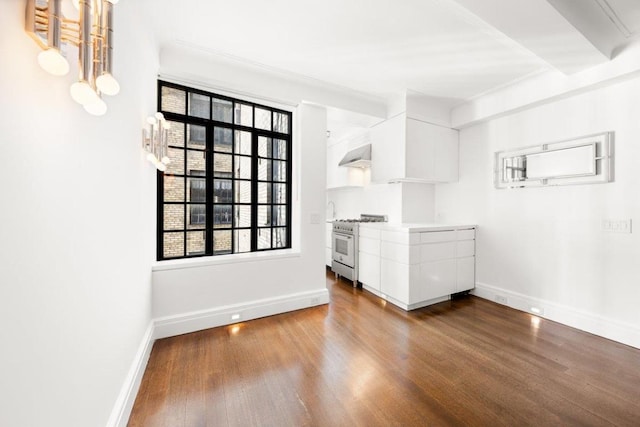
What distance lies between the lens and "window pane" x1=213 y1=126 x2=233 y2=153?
2.95 metres

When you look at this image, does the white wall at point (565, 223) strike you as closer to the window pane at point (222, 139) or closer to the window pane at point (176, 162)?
the window pane at point (222, 139)

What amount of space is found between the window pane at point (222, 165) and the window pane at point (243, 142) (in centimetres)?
17

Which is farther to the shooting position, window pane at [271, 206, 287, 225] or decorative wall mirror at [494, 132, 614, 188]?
window pane at [271, 206, 287, 225]

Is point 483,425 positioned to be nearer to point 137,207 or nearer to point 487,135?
point 137,207

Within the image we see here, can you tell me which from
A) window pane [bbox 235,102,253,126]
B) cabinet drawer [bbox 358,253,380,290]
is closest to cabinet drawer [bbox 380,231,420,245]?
cabinet drawer [bbox 358,253,380,290]

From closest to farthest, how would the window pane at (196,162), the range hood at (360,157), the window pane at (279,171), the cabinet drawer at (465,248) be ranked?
the window pane at (196,162)
the window pane at (279,171)
the cabinet drawer at (465,248)
the range hood at (360,157)

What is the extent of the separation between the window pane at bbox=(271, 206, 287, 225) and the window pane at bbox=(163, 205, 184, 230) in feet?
3.50

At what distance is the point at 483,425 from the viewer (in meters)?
1.52

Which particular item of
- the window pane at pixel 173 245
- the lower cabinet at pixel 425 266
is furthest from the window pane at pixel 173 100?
the lower cabinet at pixel 425 266

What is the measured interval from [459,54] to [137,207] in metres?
3.27

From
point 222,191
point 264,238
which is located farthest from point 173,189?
point 264,238

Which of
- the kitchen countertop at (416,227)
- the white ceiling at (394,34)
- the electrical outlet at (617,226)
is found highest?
the white ceiling at (394,34)

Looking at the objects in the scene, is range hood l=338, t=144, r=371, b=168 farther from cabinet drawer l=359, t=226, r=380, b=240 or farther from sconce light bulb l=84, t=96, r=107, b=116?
sconce light bulb l=84, t=96, r=107, b=116

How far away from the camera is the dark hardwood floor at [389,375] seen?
1.60m
